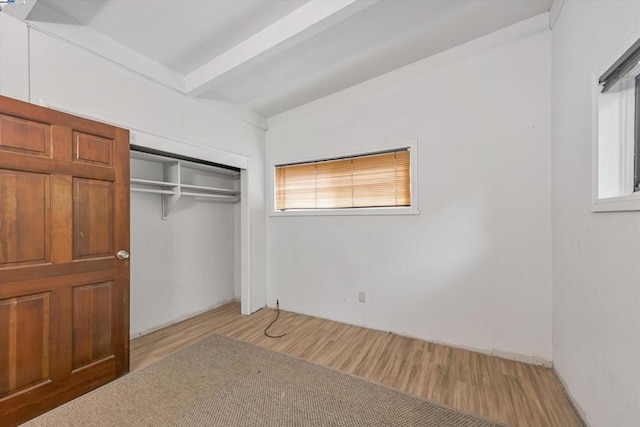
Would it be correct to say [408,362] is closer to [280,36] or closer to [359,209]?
[359,209]

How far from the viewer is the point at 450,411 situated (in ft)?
5.38

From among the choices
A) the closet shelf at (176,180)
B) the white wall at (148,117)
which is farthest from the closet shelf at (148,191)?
the white wall at (148,117)

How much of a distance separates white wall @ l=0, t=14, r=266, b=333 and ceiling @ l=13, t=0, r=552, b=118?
0.16 metres

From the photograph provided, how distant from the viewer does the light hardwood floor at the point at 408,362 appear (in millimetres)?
1697

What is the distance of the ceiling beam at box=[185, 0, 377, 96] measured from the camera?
1721 millimetres

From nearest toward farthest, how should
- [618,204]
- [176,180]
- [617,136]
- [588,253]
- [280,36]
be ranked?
[618,204]
[617,136]
[588,253]
[280,36]
[176,180]

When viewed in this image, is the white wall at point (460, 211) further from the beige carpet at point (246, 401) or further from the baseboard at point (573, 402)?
the beige carpet at point (246, 401)

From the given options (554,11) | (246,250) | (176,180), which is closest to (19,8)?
(176,180)

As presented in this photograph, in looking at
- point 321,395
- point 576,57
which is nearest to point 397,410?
point 321,395

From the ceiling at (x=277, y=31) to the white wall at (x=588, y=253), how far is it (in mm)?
733

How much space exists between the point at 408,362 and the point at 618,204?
184cm

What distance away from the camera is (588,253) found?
1.52 meters

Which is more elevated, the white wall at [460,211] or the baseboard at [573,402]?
the white wall at [460,211]

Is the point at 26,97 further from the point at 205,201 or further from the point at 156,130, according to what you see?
the point at 205,201
